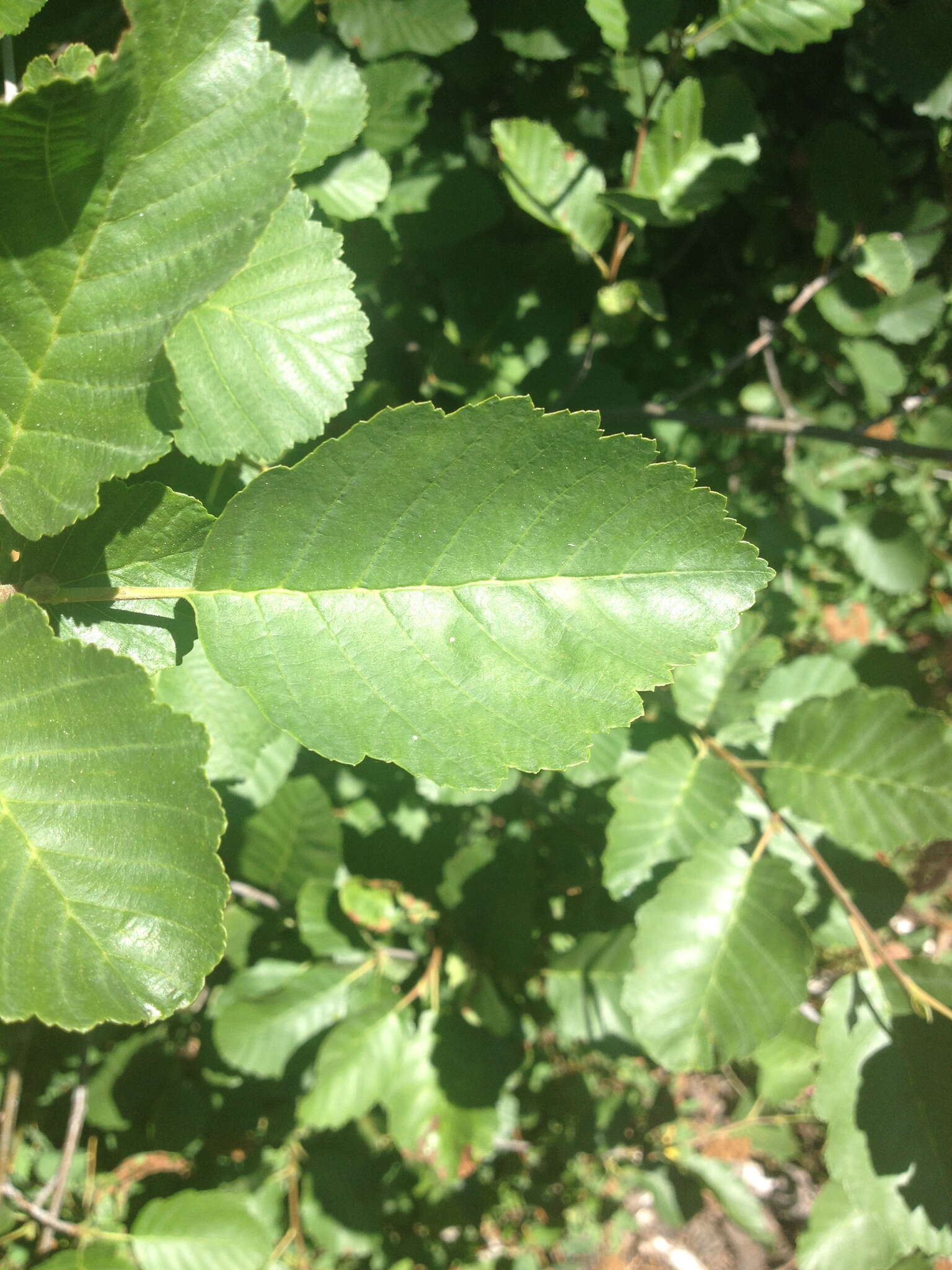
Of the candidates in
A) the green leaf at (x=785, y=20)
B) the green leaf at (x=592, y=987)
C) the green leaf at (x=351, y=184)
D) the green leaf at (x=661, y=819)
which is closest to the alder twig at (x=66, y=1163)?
the green leaf at (x=592, y=987)

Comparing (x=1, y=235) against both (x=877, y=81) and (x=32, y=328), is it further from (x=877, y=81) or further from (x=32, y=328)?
(x=877, y=81)

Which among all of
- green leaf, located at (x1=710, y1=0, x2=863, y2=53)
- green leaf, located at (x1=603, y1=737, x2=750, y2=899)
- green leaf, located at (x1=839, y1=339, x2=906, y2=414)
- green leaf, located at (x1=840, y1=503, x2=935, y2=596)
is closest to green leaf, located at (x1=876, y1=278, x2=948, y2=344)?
green leaf, located at (x1=839, y1=339, x2=906, y2=414)

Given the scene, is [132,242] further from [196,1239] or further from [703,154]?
[196,1239]

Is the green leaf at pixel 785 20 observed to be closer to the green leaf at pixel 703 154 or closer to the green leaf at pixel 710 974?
the green leaf at pixel 703 154

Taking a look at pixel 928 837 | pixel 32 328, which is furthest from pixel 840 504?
pixel 32 328

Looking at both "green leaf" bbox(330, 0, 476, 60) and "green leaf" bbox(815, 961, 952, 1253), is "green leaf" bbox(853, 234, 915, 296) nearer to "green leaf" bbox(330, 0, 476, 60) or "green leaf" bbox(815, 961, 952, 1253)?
"green leaf" bbox(330, 0, 476, 60)

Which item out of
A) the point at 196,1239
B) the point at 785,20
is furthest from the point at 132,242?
the point at 196,1239
